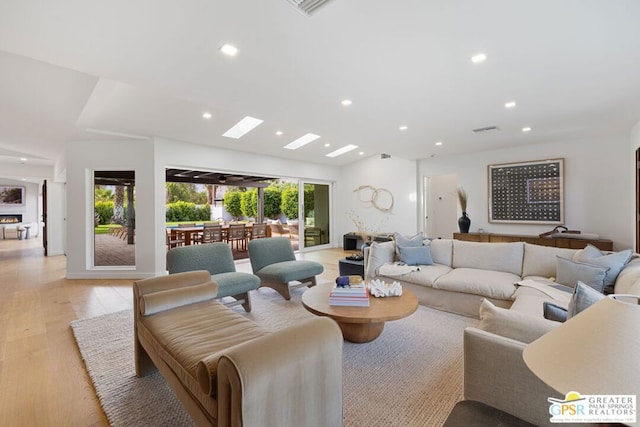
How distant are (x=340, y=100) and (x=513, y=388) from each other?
3.26 metres

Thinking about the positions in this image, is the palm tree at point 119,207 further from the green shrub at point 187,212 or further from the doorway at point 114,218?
the green shrub at point 187,212

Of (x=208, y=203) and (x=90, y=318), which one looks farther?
(x=208, y=203)

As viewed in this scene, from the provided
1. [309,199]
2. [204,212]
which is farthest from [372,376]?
[204,212]

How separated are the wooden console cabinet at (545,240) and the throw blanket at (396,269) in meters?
3.22

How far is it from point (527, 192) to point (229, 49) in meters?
6.22

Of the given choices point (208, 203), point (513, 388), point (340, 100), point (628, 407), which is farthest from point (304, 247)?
point (628, 407)

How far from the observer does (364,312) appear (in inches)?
95.0

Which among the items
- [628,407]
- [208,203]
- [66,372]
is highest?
[208,203]

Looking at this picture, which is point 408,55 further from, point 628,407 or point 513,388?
point 628,407

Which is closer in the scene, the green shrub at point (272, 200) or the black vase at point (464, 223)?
the black vase at point (464, 223)

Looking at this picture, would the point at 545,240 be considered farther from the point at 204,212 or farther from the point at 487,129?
the point at 204,212

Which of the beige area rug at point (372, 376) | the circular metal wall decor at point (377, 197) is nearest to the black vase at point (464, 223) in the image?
the circular metal wall decor at point (377, 197)

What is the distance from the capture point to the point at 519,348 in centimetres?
125

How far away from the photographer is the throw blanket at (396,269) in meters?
3.73
